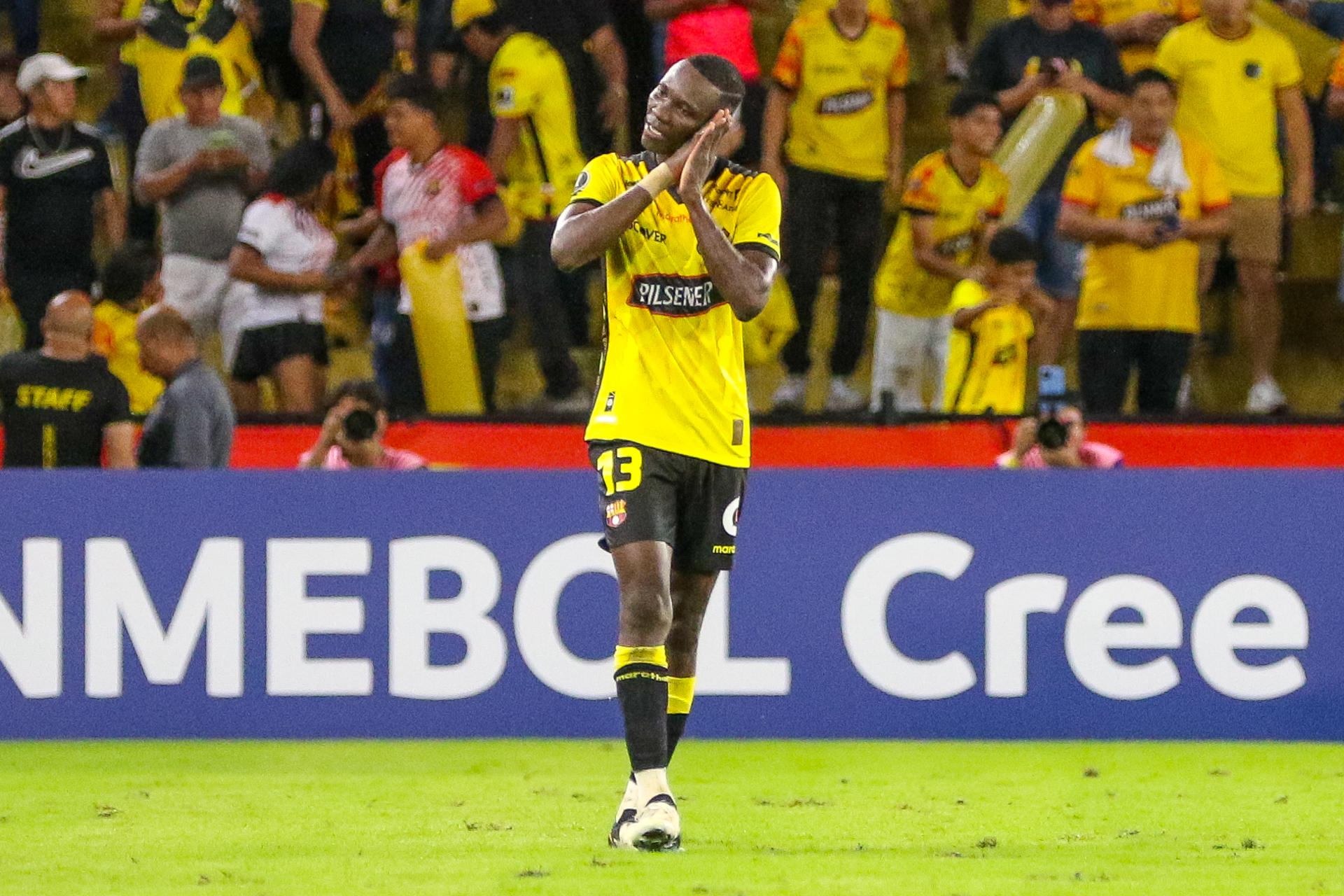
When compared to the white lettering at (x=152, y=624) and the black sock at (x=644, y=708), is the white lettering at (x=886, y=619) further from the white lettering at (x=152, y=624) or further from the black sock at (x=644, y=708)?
the black sock at (x=644, y=708)

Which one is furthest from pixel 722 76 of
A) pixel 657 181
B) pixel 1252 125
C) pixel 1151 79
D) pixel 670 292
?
pixel 1252 125

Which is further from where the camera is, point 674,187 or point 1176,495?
point 1176,495

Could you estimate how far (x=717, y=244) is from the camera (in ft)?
16.2

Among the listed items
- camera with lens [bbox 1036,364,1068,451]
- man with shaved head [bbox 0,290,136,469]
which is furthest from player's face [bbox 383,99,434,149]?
camera with lens [bbox 1036,364,1068,451]

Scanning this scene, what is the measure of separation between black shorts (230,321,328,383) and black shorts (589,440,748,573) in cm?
524

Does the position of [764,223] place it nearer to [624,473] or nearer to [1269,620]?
[624,473]

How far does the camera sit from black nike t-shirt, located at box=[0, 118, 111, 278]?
34.4ft

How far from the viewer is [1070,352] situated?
11.1 metres

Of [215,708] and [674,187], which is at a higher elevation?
[674,187]

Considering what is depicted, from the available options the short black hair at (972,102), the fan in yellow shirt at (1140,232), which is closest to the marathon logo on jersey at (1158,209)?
Result: the fan in yellow shirt at (1140,232)

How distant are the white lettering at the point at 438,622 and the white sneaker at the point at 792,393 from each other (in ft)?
9.43

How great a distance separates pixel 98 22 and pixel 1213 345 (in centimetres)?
648

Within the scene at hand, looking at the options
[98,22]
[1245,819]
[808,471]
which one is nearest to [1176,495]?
[808,471]

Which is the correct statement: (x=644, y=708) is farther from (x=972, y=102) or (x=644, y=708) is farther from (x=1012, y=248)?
(x=972, y=102)
